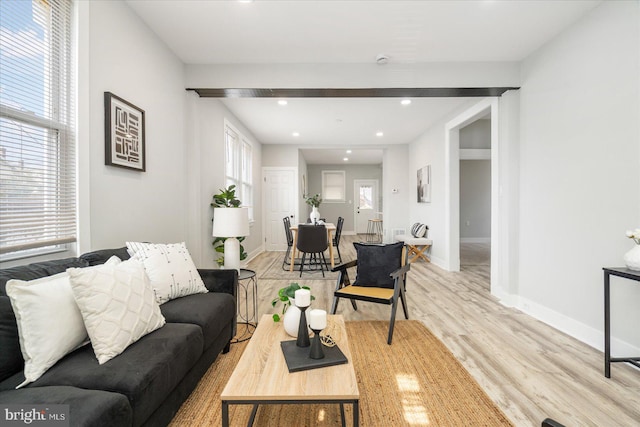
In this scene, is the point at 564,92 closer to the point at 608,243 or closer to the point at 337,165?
the point at 608,243

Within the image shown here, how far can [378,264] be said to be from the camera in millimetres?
2969

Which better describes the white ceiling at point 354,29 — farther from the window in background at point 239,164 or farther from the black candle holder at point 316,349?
the black candle holder at point 316,349

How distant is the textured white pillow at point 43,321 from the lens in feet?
3.84

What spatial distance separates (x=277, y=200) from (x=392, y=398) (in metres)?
6.15

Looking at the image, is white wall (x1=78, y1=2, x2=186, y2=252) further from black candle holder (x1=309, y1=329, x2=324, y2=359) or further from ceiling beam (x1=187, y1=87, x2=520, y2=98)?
black candle holder (x1=309, y1=329, x2=324, y2=359)

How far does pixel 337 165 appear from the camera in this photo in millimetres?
11312

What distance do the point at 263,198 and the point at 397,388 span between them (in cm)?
611

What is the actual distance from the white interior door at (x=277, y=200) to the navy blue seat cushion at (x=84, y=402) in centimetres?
645

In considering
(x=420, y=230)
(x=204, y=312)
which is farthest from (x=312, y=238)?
(x=204, y=312)

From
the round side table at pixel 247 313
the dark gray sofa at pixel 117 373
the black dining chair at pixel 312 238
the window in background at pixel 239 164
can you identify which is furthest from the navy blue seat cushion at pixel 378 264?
the window in background at pixel 239 164

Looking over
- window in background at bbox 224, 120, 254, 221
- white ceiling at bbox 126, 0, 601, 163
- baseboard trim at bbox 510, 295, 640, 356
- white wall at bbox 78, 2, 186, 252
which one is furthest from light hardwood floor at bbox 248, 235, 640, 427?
white ceiling at bbox 126, 0, 601, 163

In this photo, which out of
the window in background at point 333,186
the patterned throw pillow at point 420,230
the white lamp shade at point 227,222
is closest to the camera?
the white lamp shade at point 227,222

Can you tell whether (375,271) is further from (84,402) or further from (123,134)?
(123,134)

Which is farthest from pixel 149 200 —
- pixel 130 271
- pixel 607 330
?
pixel 607 330
